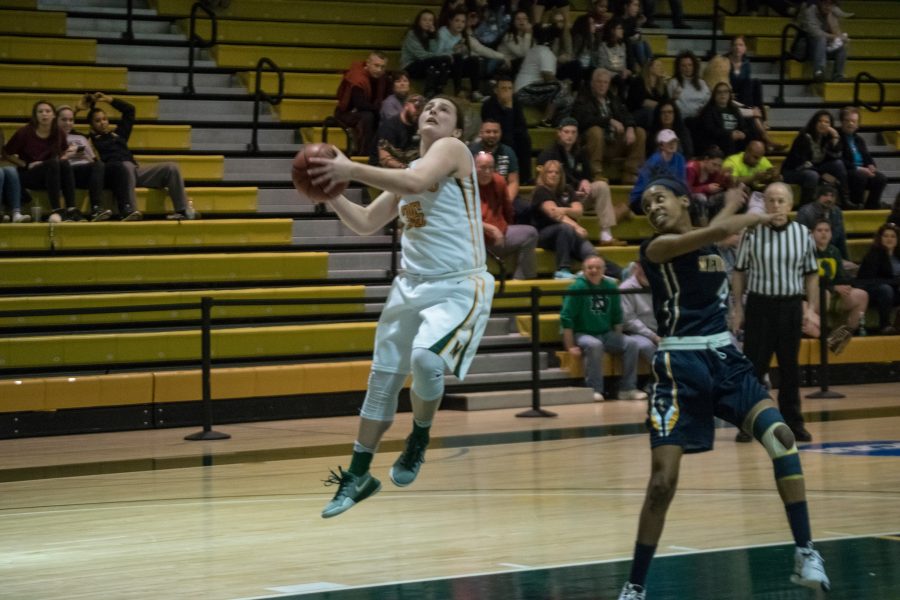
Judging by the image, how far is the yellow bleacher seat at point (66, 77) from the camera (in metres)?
14.7

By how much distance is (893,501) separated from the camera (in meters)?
7.90

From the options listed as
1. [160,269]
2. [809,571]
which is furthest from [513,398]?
[809,571]

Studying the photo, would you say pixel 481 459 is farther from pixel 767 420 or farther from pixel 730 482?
pixel 767 420

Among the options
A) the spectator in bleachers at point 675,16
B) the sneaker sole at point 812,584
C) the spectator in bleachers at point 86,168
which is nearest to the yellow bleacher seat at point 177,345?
the spectator in bleachers at point 86,168

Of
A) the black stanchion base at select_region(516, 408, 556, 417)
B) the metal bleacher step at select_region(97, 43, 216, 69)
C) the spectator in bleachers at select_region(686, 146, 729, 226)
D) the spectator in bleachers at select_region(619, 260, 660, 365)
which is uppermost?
the metal bleacher step at select_region(97, 43, 216, 69)

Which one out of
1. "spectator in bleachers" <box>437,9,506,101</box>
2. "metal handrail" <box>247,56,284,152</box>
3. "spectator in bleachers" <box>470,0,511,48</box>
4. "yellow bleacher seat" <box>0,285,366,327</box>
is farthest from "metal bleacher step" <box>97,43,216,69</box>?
"yellow bleacher seat" <box>0,285,366,327</box>

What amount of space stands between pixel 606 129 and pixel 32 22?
610 centimetres

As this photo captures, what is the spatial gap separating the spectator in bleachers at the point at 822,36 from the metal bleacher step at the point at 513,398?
778 centimetres

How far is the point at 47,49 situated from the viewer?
49.7ft

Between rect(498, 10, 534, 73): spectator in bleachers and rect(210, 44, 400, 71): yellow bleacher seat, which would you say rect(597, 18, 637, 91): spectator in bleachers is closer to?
rect(498, 10, 534, 73): spectator in bleachers

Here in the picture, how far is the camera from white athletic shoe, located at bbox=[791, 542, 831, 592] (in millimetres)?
5562

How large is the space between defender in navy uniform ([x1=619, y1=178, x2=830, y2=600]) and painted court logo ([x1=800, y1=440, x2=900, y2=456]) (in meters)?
4.40

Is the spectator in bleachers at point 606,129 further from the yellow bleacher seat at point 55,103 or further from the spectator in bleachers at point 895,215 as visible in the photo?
the yellow bleacher seat at point 55,103

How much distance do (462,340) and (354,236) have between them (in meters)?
8.43
